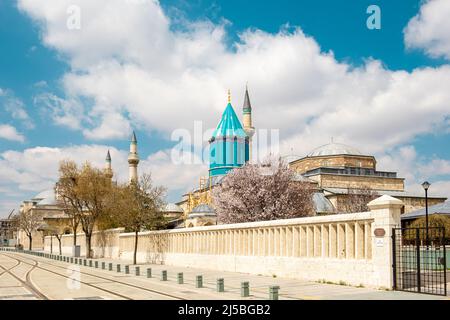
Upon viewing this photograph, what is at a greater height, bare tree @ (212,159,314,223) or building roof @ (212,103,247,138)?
building roof @ (212,103,247,138)

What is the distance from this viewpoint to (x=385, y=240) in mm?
19078

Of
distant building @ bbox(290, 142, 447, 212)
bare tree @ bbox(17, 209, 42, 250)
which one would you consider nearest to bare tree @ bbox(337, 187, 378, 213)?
distant building @ bbox(290, 142, 447, 212)

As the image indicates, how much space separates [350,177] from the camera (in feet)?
267

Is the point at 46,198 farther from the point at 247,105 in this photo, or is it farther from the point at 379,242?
the point at 379,242

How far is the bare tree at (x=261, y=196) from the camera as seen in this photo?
163ft

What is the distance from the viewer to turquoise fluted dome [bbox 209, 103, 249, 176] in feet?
283

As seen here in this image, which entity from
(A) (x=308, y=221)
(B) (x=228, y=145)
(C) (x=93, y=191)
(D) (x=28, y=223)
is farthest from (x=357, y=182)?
(D) (x=28, y=223)

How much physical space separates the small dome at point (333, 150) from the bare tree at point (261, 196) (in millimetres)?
35557

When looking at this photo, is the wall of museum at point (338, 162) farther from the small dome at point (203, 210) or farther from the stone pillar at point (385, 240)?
the stone pillar at point (385, 240)

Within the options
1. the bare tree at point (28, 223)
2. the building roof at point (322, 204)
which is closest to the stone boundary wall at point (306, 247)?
the building roof at point (322, 204)

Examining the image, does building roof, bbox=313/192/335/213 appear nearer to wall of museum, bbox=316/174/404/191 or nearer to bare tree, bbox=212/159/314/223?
wall of museum, bbox=316/174/404/191
